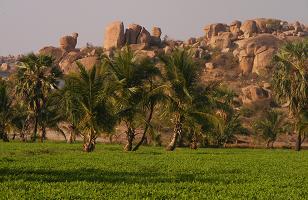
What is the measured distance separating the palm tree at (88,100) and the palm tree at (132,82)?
1938 millimetres

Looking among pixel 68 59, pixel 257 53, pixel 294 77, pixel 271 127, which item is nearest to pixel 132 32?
pixel 68 59

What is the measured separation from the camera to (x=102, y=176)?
606 inches

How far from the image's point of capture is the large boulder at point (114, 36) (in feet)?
387

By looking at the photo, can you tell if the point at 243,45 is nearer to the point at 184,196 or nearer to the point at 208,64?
the point at 208,64

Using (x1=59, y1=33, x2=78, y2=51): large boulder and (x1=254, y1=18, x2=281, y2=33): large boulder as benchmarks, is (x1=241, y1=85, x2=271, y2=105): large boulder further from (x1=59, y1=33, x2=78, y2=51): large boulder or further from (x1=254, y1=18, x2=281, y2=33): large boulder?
(x1=59, y1=33, x2=78, y2=51): large boulder

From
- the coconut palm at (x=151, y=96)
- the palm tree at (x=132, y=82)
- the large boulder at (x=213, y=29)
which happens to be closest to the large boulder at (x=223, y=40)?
the large boulder at (x=213, y=29)

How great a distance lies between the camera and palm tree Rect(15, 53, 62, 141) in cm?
4369

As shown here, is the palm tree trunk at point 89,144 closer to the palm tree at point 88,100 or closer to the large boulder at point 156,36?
the palm tree at point 88,100

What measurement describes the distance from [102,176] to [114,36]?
347ft

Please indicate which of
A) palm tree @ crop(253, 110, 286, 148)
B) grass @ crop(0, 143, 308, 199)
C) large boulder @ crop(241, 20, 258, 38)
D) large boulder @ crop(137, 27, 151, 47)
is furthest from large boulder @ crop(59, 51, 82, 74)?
grass @ crop(0, 143, 308, 199)

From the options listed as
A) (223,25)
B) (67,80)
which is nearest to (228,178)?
(67,80)

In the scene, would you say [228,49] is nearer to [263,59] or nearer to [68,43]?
[263,59]

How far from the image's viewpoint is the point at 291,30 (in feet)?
472

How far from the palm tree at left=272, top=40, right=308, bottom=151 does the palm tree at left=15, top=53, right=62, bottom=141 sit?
72.8 feet
